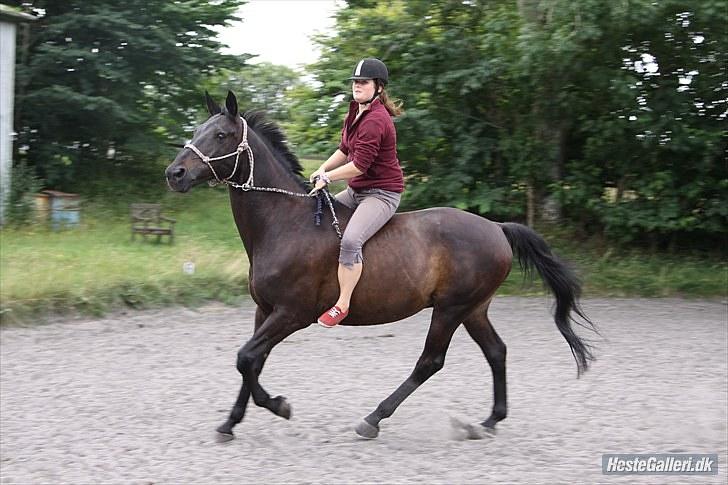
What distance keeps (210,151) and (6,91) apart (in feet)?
44.6

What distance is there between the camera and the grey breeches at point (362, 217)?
18.0 feet

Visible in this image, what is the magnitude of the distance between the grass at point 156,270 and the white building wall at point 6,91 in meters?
1.89

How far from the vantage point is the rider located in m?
5.47

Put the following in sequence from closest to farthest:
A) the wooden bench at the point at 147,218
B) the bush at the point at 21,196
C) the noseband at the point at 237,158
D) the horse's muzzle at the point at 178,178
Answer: the horse's muzzle at the point at 178,178
the noseband at the point at 237,158
the wooden bench at the point at 147,218
the bush at the point at 21,196

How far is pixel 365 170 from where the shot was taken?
5531mm

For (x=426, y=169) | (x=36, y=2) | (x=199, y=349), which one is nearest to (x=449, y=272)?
(x=199, y=349)

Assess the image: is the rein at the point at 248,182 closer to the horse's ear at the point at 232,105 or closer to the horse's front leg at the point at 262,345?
the horse's ear at the point at 232,105

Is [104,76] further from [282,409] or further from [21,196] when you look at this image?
[282,409]

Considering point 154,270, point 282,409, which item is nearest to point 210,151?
point 282,409

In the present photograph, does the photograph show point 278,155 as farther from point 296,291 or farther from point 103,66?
point 103,66

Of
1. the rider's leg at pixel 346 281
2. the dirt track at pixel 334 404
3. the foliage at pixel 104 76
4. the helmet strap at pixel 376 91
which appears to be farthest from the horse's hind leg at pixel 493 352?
the foliage at pixel 104 76

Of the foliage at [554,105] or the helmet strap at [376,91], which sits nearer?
the helmet strap at [376,91]

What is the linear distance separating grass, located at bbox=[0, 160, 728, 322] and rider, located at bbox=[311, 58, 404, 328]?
409cm

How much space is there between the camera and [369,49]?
13297 mm
